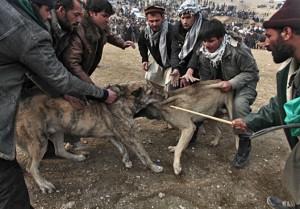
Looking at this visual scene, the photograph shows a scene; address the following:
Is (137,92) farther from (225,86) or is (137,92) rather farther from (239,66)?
(239,66)

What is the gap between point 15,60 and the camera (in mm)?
2715

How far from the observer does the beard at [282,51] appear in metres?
3.10

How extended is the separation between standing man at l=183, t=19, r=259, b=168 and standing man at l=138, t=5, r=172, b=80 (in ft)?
2.98

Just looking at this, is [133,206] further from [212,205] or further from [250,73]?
[250,73]

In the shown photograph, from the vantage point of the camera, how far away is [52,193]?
4645 mm

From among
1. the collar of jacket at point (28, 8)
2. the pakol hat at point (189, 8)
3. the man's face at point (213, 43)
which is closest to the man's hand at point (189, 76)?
the man's face at point (213, 43)

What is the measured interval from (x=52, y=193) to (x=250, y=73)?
352 cm

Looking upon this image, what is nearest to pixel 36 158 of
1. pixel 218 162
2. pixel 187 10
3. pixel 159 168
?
pixel 159 168

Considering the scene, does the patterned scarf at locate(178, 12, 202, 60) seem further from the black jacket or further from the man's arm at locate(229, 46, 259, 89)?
the man's arm at locate(229, 46, 259, 89)

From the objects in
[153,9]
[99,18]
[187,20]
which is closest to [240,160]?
[187,20]

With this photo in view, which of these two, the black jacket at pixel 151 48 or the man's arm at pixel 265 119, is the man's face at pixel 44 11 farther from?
the black jacket at pixel 151 48

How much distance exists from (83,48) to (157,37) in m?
1.98

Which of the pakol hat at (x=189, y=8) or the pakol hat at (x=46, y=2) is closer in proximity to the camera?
the pakol hat at (x=46, y=2)

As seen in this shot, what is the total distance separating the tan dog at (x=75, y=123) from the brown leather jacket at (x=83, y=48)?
1.76 feet
